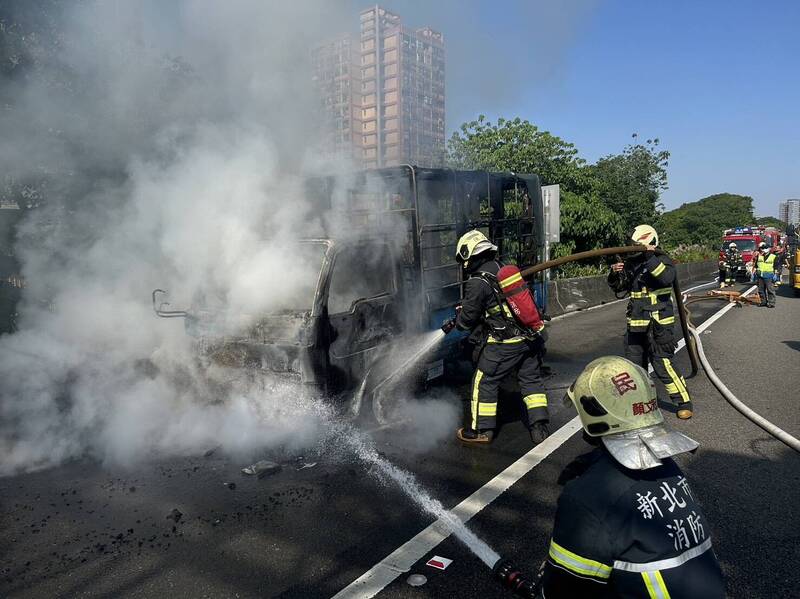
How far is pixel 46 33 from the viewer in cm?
636

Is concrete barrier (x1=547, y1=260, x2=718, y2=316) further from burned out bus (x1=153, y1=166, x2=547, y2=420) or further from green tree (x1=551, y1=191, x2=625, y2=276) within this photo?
burned out bus (x1=153, y1=166, x2=547, y2=420)

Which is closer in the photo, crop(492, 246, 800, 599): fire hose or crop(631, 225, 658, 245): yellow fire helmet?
crop(492, 246, 800, 599): fire hose

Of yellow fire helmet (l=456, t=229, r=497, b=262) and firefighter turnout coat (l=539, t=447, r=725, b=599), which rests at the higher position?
yellow fire helmet (l=456, t=229, r=497, b=262)

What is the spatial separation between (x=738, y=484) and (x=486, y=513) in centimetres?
184

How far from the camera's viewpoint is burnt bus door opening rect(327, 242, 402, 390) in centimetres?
479

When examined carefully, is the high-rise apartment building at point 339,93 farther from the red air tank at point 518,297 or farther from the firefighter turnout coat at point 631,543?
the firefighter turnout coat at point 631,543

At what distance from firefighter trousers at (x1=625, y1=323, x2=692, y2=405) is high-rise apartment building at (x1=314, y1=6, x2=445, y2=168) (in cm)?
456

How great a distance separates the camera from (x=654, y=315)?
5.54 m

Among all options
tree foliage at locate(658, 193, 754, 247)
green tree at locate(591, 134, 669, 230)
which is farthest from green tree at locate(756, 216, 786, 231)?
green tree at locate(591, 134, 669, 230)

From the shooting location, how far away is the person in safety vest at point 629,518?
153 cm

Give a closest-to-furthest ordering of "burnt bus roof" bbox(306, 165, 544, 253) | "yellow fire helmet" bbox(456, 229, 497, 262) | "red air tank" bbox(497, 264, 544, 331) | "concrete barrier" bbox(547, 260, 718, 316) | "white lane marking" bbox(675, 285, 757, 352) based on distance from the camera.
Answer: "red air tank" bbox(497, 264, 544, 331)
"yellow fire helmet" bbox(456, 229, 497, 262)
"burnt bus roof" bbox(306, 165, 544, 253)
"white lane marking" bbox(675, 285, 757, 352)
"concrete barrier" bbox(547, 260, 718, 316)

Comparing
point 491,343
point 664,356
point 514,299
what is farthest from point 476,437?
point 664,356

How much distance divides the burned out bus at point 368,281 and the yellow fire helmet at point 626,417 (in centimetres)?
304

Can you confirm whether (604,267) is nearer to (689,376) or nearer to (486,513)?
(689,376)
